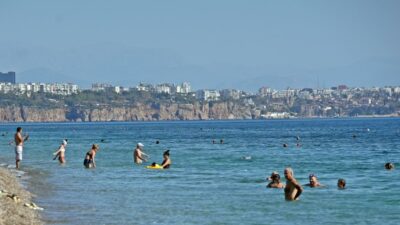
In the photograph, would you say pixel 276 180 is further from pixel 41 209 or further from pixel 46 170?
pixel 46 170

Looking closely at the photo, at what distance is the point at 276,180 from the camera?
97.7 feet

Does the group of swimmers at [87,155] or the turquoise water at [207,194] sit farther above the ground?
the group of swimmers at [87,155]

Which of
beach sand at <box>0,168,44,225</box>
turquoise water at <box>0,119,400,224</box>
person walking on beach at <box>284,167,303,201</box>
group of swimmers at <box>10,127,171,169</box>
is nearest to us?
beach sand at <box>0,168,44,225</box>

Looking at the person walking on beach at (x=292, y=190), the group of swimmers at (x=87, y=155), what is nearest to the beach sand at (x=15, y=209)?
the person walking on beach at (x=292, y=190)

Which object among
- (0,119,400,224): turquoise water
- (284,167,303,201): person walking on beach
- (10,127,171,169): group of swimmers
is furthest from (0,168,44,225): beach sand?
(10,127,171,169): group of swimmers

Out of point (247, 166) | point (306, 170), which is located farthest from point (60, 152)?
point (306, 170)

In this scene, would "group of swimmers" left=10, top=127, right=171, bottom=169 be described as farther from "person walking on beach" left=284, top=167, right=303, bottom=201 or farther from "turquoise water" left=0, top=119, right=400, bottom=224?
"person walking on beach" left=284, top=167, right=303, bottom=201

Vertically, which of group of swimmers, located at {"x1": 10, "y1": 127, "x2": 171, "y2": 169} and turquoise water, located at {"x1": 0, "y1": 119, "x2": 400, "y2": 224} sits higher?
group of swimmers, located at {"x1": 10, "y1": 127, "x2": 171, "y2": 169}

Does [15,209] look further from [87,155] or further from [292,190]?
[87,155]

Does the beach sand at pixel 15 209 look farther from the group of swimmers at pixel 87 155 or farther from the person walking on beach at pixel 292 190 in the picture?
the group of swimmers at pixel 87 155

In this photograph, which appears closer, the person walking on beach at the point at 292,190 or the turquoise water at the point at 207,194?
the turquoise water at the point at 207,194

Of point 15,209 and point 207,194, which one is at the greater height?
point 15,209

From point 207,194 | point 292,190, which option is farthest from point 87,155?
point 292,190

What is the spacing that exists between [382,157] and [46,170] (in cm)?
2092
